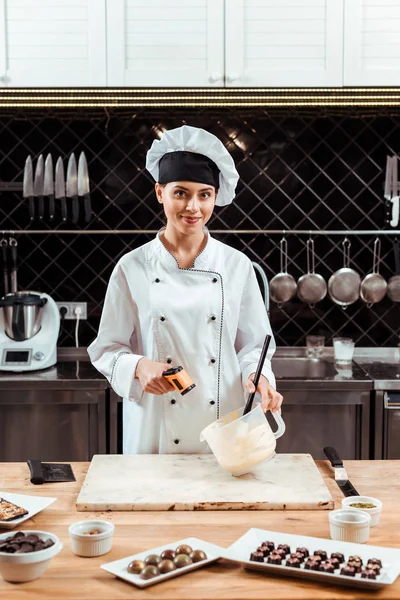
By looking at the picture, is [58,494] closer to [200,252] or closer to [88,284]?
[200,252]

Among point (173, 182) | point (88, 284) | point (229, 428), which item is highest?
point (173, 182)

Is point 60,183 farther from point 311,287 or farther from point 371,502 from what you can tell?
point 371,502

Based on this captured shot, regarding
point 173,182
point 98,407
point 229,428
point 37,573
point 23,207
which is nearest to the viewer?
point 37,573

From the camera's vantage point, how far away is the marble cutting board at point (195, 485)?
1668mm

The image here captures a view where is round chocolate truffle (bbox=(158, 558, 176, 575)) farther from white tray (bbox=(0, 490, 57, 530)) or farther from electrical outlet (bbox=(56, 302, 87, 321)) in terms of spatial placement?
electrical outlet (bbox=(56, 302, 87, 321))

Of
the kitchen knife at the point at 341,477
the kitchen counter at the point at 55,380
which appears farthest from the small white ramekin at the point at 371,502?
the kitchen counter at the point at 55,380

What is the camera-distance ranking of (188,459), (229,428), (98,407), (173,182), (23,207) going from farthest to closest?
(23,207) → (98,407) → (173,182) → (188,459) → (229,428)

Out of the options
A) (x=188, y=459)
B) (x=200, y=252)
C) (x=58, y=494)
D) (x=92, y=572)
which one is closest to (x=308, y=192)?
(x=200, y=252)

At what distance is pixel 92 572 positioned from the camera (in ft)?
4.44
